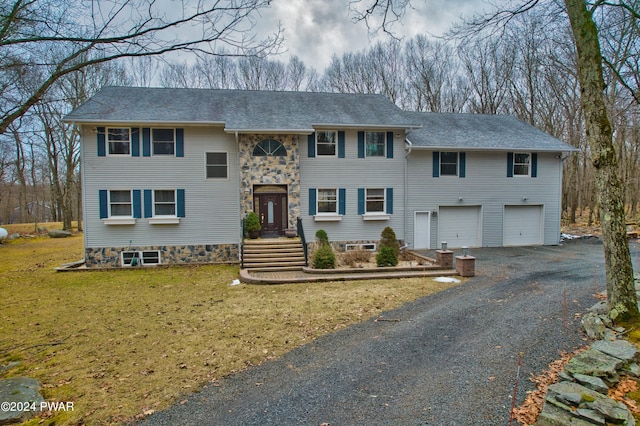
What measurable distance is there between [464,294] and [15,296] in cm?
1246

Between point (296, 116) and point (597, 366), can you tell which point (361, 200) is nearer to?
point (296, 116)

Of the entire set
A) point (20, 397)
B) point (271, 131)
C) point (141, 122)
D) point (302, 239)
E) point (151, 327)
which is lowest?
point (151, 327)

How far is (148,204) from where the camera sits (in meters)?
13.7

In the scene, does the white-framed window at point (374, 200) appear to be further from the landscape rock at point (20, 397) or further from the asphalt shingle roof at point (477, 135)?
the landscape rock at point (20, 397)

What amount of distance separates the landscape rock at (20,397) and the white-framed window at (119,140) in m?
10.7

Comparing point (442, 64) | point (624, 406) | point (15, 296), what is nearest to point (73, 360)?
point (15, 296)

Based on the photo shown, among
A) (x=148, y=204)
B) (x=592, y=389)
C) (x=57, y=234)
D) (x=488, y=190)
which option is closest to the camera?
(x=592, y=389)

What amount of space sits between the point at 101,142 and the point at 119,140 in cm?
64

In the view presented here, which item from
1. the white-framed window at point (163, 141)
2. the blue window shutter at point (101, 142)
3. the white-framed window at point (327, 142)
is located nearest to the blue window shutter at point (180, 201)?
the white-framed window at point (163, 141)

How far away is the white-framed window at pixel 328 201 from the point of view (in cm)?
1469

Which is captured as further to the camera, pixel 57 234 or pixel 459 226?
pixel 57 234

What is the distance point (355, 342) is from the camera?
576 centimetres

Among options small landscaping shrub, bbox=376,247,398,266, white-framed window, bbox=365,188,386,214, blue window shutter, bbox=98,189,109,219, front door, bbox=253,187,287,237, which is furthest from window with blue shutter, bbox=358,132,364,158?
blue window shutter, bbox=98,189,109,219

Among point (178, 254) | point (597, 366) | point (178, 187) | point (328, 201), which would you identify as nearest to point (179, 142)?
point (178, 187)
